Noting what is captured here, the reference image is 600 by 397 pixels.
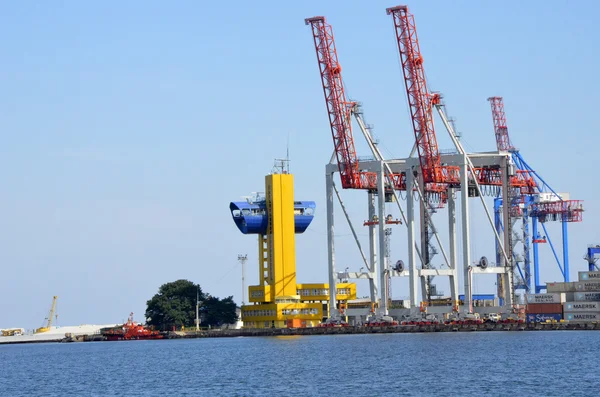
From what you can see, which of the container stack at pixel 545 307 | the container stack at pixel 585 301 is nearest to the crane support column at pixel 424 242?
the container stack at pixel 545 307

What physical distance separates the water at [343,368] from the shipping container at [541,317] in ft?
22.2

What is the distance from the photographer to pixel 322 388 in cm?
8150

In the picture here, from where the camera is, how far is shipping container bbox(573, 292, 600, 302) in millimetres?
146500

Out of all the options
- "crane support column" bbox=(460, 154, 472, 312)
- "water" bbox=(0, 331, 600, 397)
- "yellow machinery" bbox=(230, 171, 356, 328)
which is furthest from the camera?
"yellow machinery" bbox=(230, 171, 356, 328)

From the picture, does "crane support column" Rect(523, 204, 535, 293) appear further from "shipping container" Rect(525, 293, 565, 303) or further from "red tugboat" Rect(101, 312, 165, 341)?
"red tugboat" Rect(101, 312, 165, 341)

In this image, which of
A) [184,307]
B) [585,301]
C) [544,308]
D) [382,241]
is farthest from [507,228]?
[184,307]

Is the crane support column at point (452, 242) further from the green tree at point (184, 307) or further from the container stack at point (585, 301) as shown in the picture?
the green tree at point (184, 307)

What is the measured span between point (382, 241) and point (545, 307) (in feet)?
70.1

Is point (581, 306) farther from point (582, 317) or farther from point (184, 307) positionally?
point (184, 307)

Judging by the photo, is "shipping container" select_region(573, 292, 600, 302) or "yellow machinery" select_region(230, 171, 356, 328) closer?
"shipping container" select_region(573, 292, 600, 302)

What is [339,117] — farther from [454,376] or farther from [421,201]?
[454,376]

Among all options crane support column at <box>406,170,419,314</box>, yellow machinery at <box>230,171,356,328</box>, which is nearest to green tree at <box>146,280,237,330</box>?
yellow machinery at <box>230,171,356,328</box>

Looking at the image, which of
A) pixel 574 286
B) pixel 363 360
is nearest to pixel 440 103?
pixel 574 286

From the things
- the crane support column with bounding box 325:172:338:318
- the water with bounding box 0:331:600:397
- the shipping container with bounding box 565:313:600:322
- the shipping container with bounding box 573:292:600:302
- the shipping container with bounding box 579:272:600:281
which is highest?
the crane support column with bounding box 325:172:338:318
